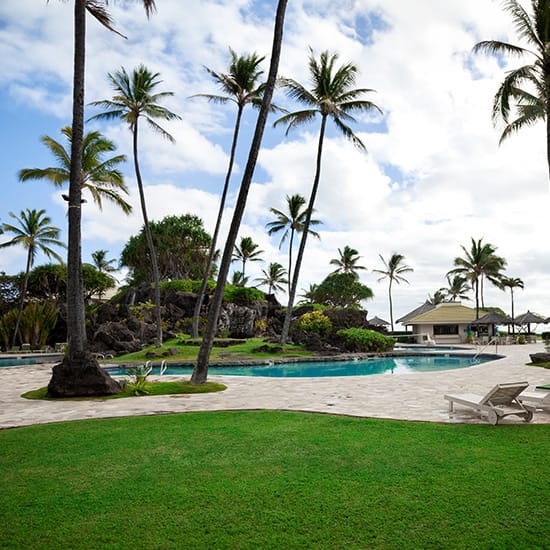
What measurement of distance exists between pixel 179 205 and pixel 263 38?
28681 mm

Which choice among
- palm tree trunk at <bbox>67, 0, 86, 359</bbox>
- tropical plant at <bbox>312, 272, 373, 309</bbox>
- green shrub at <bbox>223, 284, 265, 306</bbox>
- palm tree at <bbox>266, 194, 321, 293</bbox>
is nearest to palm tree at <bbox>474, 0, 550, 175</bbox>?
palm tree trunk at <bbox>67, 0, 86, 359</bbox>

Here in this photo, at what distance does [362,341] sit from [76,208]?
19.5 meters

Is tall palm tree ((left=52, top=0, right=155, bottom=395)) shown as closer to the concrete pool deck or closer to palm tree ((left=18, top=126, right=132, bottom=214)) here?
the concrete pool deck

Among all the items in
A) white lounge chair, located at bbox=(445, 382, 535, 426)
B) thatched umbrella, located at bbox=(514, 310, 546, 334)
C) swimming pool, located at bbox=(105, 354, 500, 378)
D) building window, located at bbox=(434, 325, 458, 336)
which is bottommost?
swimming pool, located at bbox=(105, 354, 500, 378)

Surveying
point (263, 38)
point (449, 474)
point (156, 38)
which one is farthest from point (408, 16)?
point (449, 474)

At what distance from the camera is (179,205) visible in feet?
133

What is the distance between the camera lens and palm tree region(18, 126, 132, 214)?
17891 millimetres

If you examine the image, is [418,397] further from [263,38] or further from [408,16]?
[263,38]

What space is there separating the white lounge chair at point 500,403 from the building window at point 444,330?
37932mm

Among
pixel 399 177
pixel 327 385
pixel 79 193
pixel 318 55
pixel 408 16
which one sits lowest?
pixel 327 385

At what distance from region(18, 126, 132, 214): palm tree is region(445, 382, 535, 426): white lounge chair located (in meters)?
15.2

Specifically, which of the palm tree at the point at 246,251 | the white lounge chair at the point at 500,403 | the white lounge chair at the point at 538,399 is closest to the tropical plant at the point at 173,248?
the palm tree at the point at 246,251

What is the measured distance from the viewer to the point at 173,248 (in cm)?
4100

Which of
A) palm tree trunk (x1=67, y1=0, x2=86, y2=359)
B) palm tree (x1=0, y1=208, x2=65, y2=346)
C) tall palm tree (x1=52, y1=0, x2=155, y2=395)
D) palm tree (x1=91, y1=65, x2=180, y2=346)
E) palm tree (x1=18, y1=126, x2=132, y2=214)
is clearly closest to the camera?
tall palm tree (x1=52, y1=0, x2=155, y2=395)
